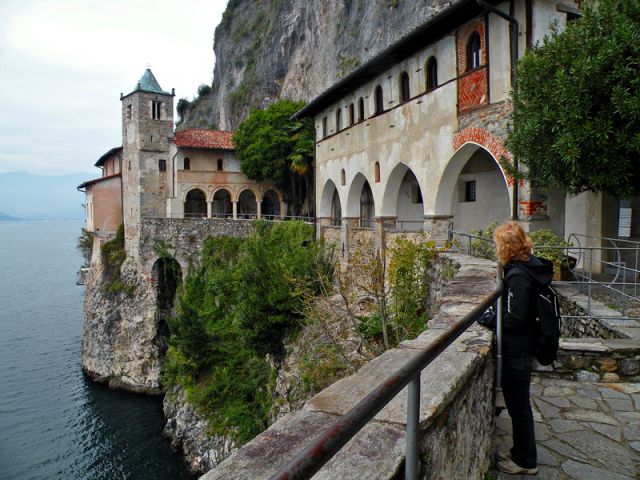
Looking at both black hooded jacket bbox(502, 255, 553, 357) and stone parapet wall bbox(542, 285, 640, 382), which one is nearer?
black hooded jacket bbox(502, 255, 553, 357)

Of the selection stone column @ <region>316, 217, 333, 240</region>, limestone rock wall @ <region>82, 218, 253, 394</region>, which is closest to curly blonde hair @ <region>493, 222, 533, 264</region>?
stone column @ <region>316, 217, 333, 240</region>

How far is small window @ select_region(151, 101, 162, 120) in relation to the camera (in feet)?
105

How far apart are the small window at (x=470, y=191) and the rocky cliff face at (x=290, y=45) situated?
30.2 feet

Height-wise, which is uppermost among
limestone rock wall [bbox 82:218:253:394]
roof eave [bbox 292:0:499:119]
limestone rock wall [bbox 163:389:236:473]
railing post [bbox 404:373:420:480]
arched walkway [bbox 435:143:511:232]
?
roof eave [bbox 292:0:499:119]

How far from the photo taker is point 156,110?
32250 millimetres

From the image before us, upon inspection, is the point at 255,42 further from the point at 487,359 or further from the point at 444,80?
the point at 487,359

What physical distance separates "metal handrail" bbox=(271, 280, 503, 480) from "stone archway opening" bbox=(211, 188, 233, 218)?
38.5 metres

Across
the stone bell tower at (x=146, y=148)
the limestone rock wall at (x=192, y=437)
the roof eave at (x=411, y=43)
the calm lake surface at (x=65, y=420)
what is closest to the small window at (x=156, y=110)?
the stone bell tower at (x=146, y=148)

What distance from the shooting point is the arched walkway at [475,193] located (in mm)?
14172

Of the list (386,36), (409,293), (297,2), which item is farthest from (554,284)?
(297,2)

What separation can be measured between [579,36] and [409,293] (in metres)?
5.47

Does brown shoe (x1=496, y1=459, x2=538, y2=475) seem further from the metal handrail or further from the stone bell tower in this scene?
the stone bell tower

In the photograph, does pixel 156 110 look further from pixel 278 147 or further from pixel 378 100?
pixel 378 100

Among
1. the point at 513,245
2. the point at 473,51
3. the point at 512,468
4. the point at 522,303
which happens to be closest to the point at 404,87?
the point at 473,51
